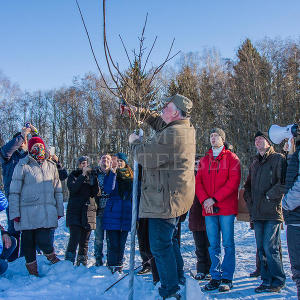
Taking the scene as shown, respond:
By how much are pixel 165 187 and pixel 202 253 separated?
2.10 metres

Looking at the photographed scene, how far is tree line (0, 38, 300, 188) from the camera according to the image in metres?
21.2

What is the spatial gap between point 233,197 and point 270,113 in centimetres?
1843

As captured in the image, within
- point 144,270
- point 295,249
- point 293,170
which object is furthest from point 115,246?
point 293,170

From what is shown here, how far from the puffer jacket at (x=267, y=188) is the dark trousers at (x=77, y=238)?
2.71 metres

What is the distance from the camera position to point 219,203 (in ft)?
13.2

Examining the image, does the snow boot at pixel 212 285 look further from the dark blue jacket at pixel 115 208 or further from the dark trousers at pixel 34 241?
the dark trousers at pixel 34 241


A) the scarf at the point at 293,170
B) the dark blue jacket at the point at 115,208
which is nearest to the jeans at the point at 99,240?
the dark blue jacket at the point at 115,208

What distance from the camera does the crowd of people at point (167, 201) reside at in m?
2.95

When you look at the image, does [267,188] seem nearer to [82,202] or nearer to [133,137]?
[133,137]

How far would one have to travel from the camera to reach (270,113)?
20.8 meters

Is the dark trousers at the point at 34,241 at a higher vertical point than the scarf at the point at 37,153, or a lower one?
lower

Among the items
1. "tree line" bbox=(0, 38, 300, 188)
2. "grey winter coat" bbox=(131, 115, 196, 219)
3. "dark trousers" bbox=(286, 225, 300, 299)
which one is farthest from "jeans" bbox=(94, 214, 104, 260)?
"tree line" bbox=(0, 38, 300, 188)

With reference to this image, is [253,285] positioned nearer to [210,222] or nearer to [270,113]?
[210,222]

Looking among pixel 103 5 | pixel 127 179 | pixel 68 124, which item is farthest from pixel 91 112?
pixel 103 5
